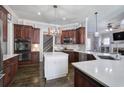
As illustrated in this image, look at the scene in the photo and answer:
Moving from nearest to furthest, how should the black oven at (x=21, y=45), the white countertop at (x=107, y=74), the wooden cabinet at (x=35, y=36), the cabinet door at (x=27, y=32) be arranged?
1. the white countertop at (x=107, y=74)
2. the black oven at (x=21, y=45)
3. the cabinet door at (x=27, y=32)
4. the wooden cabinet at (x=35, y=36)

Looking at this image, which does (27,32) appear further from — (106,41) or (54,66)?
(106,41)

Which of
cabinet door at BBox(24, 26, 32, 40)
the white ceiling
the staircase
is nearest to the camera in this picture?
the white ceiling

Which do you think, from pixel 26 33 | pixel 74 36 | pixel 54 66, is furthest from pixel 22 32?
pixel 74 36

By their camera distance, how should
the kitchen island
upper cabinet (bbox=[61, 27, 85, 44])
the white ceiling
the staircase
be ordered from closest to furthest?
the kitchen island → the white ceiling → upper cabinet (bbox=[61, 27, 85, 44]) → the staircase

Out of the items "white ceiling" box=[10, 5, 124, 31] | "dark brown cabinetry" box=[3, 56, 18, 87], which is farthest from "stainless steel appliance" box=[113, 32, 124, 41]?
"dark brown cabinetry" box=[3, 56, 18, 87]

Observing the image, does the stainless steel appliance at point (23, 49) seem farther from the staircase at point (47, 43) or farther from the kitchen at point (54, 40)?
the staircase at point (47, 43)

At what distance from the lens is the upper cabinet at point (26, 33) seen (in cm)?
494

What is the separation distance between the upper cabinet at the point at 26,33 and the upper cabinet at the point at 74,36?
1.99m

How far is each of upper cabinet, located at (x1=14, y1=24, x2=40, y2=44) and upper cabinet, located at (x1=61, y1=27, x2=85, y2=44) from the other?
6.55 ft

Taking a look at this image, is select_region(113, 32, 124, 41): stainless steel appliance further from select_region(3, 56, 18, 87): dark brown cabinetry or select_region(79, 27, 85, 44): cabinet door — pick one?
select_region(3, 56, 18, 87): dark brown cabinetry

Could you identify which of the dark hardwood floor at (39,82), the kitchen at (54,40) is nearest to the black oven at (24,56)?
the kitchen at (54,40)

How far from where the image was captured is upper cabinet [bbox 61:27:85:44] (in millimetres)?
5716
